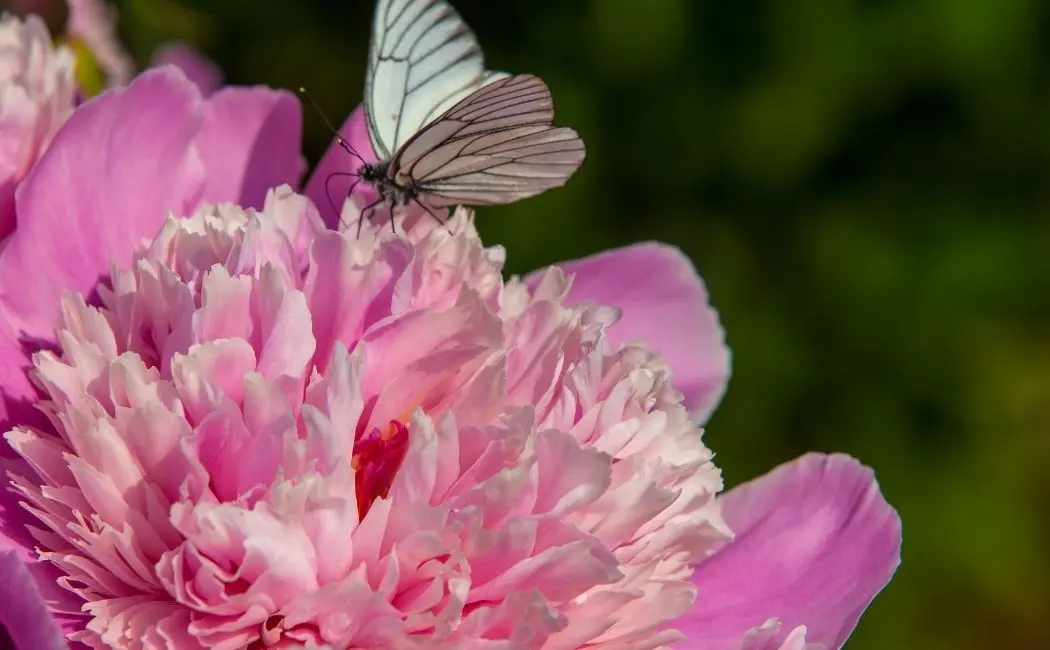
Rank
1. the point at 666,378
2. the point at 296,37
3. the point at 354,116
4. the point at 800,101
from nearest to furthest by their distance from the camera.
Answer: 1. the point at 666,378
2. the point at 354,116
3. the point at 800,101
4. the point at 296,37

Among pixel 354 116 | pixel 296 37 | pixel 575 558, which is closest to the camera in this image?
pixel 575 558

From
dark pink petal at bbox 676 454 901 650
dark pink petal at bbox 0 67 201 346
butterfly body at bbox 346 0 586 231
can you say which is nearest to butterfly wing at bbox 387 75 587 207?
butterfly body at bbox 346 0 586 231

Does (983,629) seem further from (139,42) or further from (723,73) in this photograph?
(139,42)

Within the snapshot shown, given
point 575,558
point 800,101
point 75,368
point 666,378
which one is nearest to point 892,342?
point 800,101

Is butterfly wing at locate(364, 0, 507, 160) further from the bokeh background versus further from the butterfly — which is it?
the bokeh background

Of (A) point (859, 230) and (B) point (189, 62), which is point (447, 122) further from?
(A) point (859, 230)

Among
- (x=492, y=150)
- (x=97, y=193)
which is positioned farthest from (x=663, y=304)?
(x=97, y=193)
